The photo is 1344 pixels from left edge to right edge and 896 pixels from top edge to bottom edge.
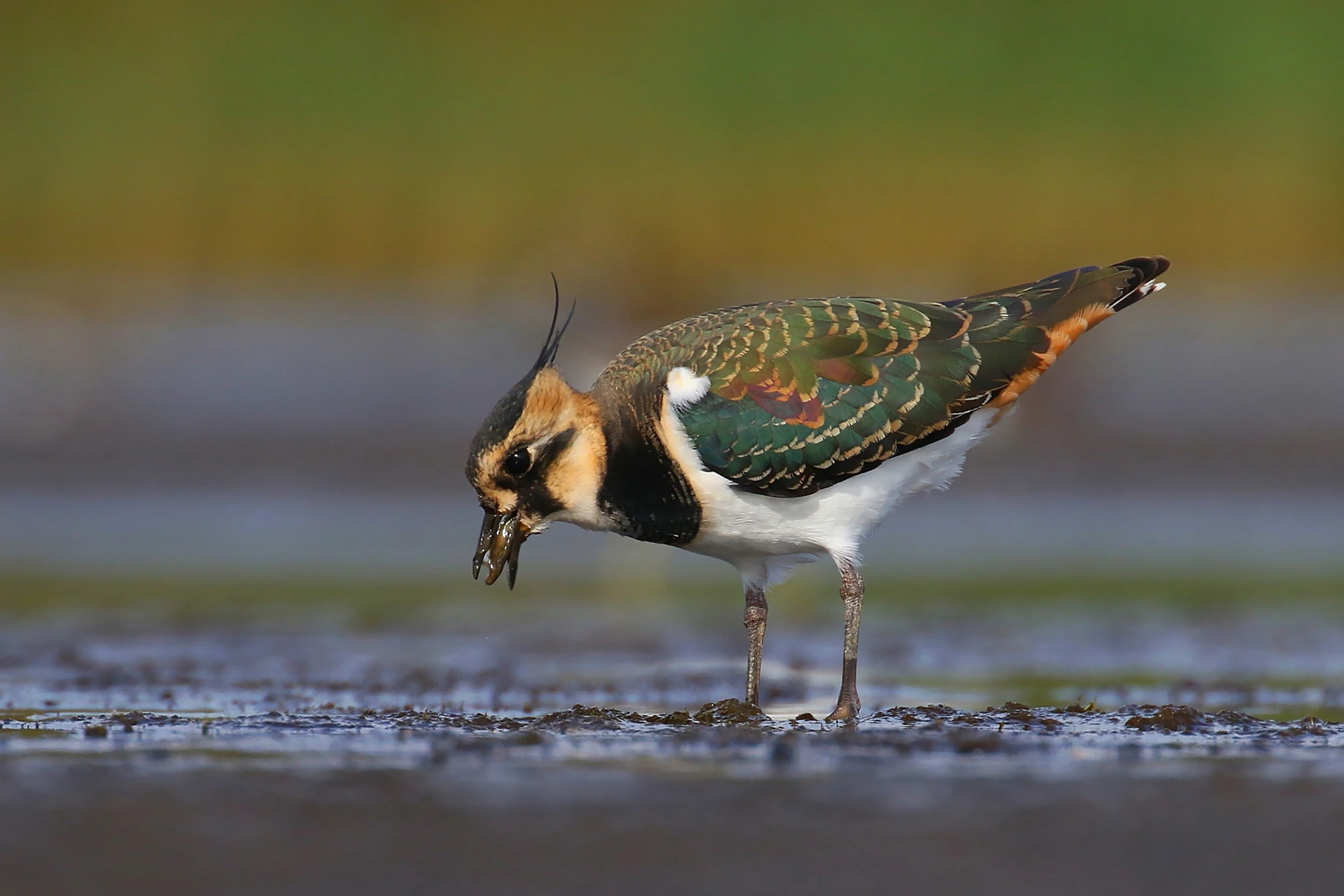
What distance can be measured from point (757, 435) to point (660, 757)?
1798mm

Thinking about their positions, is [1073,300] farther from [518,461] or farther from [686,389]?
[518,461]

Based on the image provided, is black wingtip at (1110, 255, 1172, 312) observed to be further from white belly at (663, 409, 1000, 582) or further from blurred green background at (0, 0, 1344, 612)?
blurred green background at (0, 0, 1344, 612)

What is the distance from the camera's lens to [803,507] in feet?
27.0

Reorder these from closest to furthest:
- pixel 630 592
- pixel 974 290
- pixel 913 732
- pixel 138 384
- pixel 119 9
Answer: pixel 913 732 < pixel 630 592 < pixel 138 384 < pixel 974 290 < pixel 119 9

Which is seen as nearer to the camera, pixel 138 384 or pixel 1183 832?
pixel 1183 832

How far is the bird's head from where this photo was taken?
7926 millimetres

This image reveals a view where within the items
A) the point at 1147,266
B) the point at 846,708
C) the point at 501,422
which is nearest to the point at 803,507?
the point at 846,708

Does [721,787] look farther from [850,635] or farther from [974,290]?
[974,290]

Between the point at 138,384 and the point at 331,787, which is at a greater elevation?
the point at 138,384

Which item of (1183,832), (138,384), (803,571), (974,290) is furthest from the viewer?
(974,290)

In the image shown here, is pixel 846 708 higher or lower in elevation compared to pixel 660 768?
higher

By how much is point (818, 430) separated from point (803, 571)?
559 cm

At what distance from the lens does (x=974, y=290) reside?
72.3 ft

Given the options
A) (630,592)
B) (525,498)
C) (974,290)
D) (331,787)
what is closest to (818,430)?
(525,498)
